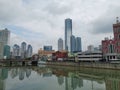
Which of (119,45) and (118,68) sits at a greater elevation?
(119,45)

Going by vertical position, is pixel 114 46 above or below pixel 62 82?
above

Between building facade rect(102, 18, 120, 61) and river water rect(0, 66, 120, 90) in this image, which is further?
building facade rect(102, 18, 120, 61)

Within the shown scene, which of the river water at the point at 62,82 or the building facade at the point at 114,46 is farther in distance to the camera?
the building facade at the point at 114,46

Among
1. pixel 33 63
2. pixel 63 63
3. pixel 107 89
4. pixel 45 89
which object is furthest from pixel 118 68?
pixel 33 63

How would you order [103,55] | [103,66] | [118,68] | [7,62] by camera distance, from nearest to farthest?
[118,68], [103,66], [103,55], [7,62]

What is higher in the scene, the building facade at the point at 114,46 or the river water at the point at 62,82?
the building facade at the point at 114,46

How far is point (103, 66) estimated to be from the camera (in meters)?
89.6

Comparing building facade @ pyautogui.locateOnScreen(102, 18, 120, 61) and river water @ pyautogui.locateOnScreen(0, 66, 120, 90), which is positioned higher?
building facade @ pyautogui.locateOnScreen(102, 18, 120, 61)

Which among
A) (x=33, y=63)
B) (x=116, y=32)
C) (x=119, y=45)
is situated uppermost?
(x=116, y=32)

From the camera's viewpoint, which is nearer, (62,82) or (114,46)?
(62,82)

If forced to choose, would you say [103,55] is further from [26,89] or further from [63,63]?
[26,89]

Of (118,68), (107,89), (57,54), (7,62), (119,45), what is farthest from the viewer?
(57,54)

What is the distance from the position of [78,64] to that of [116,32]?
3507 centimetres

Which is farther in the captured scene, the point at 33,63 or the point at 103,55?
the point at 33,63
